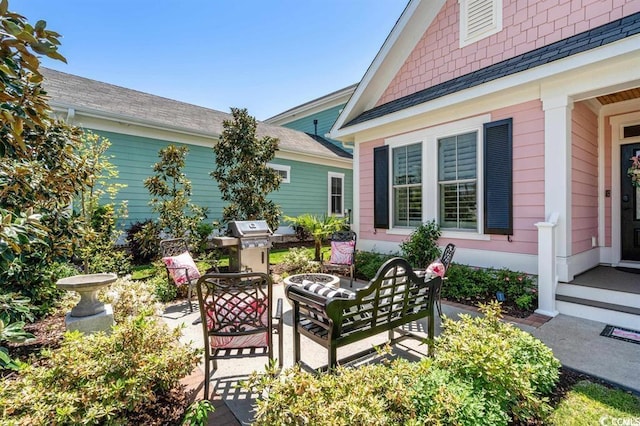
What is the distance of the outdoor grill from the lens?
19.7 ft

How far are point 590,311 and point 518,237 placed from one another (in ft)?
4.38

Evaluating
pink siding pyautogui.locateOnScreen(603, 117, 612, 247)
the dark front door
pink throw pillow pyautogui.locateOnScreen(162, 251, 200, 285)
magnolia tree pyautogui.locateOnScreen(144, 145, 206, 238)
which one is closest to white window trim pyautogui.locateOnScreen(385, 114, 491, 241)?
pink siding pyautogui.locateOnScreen(603, 117, 612, 247)

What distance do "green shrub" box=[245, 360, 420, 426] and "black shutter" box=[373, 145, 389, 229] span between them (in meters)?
5.14

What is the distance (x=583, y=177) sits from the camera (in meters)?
5.01

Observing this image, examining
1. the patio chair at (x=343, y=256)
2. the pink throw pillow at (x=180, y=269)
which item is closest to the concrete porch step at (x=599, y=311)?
the patio chair at (x=343, y=256)

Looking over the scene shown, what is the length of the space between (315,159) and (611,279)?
32.5 feet

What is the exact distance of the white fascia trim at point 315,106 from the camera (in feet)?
49.0

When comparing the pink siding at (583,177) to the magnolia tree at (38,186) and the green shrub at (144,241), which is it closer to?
the magnolia tree at (38,186)

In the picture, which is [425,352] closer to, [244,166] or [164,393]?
[164,393]

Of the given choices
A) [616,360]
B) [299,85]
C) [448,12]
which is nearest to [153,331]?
[616,360]

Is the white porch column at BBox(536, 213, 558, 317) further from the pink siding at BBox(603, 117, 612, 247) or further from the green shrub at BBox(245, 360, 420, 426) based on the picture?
the green shrub at BBox(245, 360, 420, 426)

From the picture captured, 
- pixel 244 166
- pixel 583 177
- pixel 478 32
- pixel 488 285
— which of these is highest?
pixel 478 32

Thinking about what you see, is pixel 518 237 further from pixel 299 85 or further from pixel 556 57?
pixel 299 85

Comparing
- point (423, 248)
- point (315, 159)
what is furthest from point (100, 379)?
point (315, 159)
